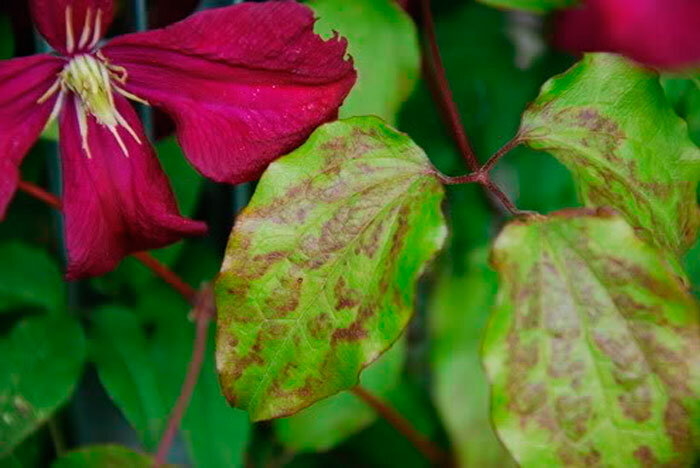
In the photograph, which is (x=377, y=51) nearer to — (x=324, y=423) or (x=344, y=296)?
(x=344, y=296)

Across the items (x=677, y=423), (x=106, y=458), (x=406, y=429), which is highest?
(x=677, y=423)

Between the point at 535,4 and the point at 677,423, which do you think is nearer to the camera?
the point at 677,423

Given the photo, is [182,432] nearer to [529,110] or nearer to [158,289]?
[158,289]

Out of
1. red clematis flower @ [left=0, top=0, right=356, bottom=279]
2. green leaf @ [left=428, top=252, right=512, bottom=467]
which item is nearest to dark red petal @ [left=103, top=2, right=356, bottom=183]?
red clematis flower @ [left=0, top=0, right=356, bottom=279]

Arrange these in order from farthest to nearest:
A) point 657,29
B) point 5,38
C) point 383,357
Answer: point 383,357 → point 5,38 → point 657,29

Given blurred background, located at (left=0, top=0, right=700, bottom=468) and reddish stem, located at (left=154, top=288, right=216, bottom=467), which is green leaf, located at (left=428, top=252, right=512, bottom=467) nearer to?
blurred background, located at (left=0, top=0, right=700, bottom=468)

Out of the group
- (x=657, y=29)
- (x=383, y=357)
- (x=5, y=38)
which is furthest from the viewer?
(x=383, y=357)

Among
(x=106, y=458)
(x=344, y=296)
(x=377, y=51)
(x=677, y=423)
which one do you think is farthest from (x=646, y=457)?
(x=106, y=458)

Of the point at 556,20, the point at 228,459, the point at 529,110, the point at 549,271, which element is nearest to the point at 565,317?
the point at 549,271
